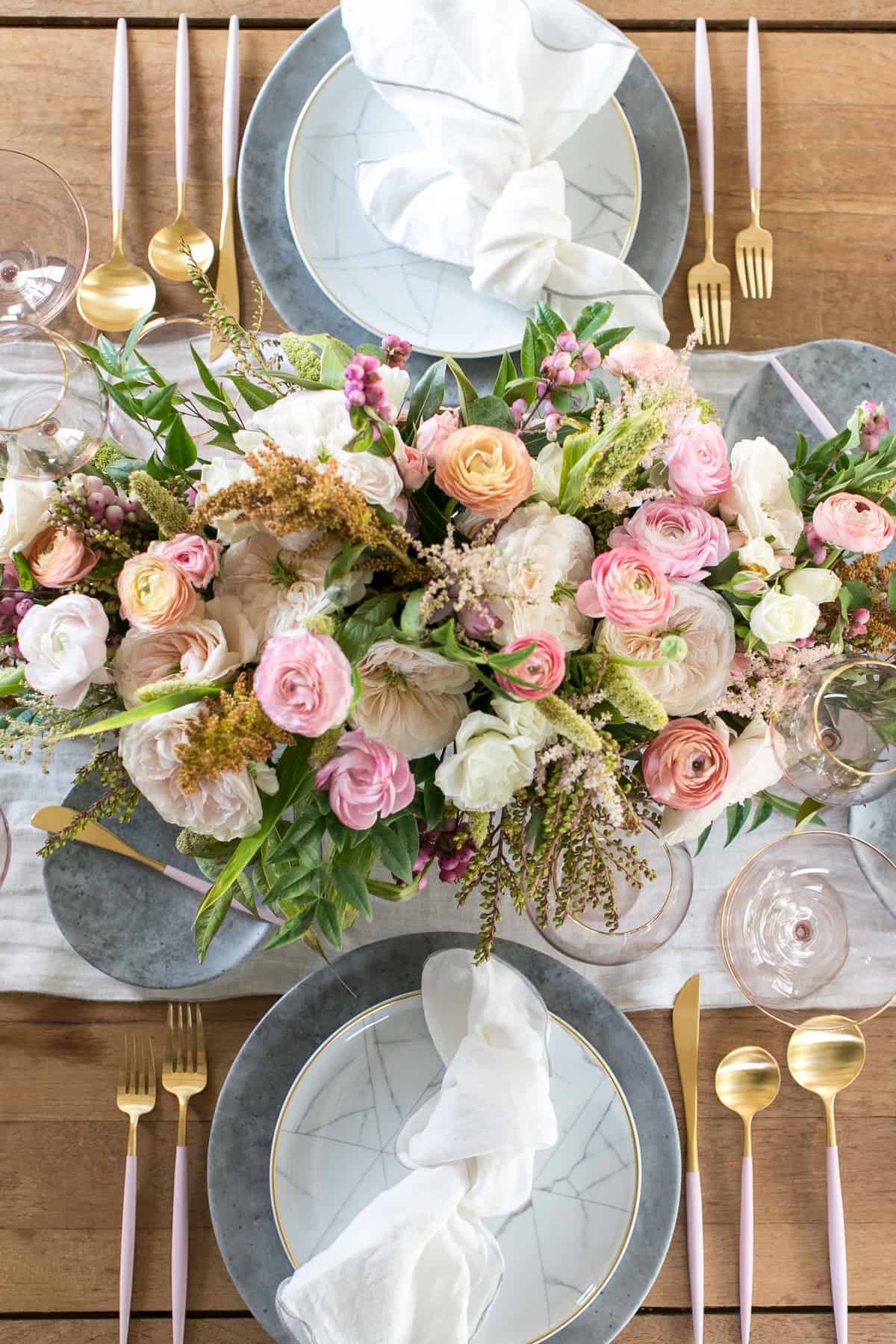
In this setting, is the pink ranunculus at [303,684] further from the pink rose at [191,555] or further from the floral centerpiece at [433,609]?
the pink rose at [191,555]

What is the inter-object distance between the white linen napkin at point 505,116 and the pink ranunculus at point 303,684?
0.54 m

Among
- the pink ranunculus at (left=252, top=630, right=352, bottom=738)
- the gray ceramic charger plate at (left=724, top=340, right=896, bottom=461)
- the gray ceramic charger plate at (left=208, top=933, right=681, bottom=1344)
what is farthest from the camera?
the gray ceramic charger plate at (left=724, top=340, right=896, bottom=461)

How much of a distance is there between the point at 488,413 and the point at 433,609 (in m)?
0.16

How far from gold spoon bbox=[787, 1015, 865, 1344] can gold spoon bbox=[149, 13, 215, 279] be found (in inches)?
38.5

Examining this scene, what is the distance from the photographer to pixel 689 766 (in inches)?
25.0

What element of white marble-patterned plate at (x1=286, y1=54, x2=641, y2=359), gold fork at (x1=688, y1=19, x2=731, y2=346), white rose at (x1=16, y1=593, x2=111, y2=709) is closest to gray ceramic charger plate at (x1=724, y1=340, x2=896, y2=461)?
gold fork at (x1=688, y1=19, x2=731, y2=346)

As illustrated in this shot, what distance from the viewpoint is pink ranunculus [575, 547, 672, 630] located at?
550 mm

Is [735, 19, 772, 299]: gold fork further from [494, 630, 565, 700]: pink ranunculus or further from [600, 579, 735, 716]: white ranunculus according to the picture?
[494, 630, 565, 700]: pink ranunculus

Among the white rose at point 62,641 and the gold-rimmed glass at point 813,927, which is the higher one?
the white rose at point 62,641

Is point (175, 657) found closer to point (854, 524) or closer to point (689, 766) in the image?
point (689, 766)

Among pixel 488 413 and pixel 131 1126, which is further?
pixel 131 1126

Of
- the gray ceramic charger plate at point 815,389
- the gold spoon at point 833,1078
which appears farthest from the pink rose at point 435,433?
the gold spoon at point 833,1078

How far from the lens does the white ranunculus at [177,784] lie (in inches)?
22.5

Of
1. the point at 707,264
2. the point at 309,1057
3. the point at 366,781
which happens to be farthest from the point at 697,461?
the point at 309,1057
